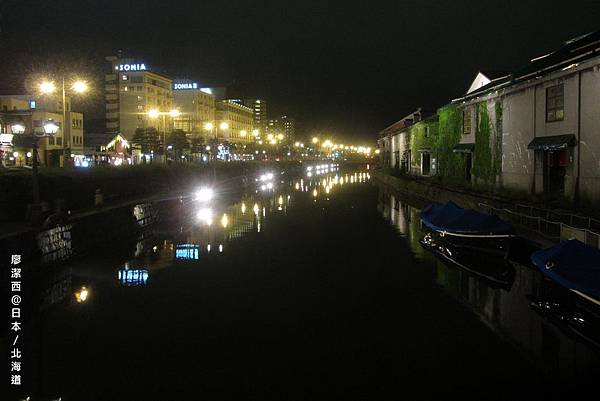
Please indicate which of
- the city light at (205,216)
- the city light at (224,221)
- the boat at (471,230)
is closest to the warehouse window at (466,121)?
the city light at (224,221)

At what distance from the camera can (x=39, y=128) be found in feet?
106

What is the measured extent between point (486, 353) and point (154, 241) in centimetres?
1864

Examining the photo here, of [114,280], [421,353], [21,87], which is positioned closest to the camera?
[421,353]

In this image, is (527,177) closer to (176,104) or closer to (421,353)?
(421,353)

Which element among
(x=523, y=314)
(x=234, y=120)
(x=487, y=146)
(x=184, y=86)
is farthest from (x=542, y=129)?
(x=234, y=120)

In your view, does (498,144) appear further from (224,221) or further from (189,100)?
(189,100)

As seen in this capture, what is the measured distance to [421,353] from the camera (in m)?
11.5

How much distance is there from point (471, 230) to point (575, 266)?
25.7 ft

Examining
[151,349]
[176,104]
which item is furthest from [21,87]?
[151,349]

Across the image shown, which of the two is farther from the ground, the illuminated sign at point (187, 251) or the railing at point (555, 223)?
the railing at point (555, 223)

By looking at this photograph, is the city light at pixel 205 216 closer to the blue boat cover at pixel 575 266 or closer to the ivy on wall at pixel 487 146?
the ivy on wall at pixel 487 146

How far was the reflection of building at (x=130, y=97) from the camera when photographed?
116500 mm

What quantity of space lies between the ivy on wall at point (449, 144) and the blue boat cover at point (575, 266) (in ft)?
97.3

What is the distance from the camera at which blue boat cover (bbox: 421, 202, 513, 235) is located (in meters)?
20.6
